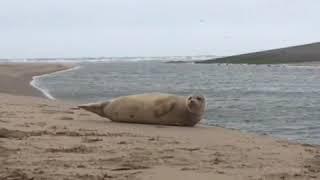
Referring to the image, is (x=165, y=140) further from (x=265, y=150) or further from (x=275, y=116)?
(x=275, y=116)

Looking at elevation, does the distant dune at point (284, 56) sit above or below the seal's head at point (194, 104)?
above

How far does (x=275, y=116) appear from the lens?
17.7 m

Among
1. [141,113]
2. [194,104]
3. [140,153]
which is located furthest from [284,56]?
[140,153]

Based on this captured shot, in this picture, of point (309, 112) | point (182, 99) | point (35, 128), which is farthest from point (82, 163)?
point (309, 112)

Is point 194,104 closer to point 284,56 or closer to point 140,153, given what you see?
point 140,153

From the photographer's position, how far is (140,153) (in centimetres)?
848

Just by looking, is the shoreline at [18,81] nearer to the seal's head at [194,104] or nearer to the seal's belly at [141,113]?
the seal's belly at [141,113]

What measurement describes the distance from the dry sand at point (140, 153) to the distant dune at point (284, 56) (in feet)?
297

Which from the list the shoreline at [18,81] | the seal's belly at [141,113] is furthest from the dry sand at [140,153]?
the shoreline at [18,81]

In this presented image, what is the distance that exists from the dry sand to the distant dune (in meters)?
90.7

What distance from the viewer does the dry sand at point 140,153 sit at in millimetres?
7051

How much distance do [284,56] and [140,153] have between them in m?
104

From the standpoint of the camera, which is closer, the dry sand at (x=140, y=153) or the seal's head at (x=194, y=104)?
the dry sand at (x=140, y=153)

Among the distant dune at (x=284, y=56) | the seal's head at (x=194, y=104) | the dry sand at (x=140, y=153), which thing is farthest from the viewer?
the distant dune at (x=284, y=56)
